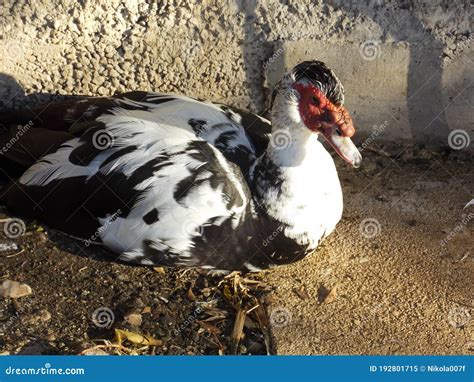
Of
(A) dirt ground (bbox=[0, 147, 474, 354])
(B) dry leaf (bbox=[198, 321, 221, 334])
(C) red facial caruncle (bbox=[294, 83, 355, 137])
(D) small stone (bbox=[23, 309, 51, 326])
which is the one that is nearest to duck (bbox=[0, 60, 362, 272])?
(C) red facial caruncle (bbox=[294, 83, 355, 137])

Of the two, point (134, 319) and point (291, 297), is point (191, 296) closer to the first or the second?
point (134, 319)

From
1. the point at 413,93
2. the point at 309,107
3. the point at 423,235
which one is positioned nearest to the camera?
the point at 309,107

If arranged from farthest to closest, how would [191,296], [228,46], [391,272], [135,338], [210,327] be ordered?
[228,46] → [391,272] → [191,296] → [210,327] → [135,338]

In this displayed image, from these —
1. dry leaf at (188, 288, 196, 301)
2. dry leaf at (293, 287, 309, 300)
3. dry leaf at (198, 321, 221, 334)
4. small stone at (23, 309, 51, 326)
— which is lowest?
small stone at (23, 309, 51, 326)

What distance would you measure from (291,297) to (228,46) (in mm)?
1236

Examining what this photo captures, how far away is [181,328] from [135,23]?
1.43m

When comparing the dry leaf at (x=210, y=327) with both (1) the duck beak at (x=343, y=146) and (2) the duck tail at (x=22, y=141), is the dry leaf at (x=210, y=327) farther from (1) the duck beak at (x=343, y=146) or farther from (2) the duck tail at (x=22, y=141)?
(2) the duck tail at (x=22, y=141)

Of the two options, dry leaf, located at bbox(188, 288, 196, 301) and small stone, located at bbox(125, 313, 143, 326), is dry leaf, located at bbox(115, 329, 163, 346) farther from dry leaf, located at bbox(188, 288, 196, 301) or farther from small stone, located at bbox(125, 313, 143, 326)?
dry leaf, located at bbox(188, 288, 196, 301)

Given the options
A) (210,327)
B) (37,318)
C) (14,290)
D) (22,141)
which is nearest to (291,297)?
(210,327)

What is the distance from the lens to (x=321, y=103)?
337 centimetres

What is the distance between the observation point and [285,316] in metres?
3.50

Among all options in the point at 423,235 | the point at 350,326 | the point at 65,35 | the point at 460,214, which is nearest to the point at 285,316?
the point at 350,326

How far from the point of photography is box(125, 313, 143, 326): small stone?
3420 millimetres

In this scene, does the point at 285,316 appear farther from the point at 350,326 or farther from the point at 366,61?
the point at 366,61
